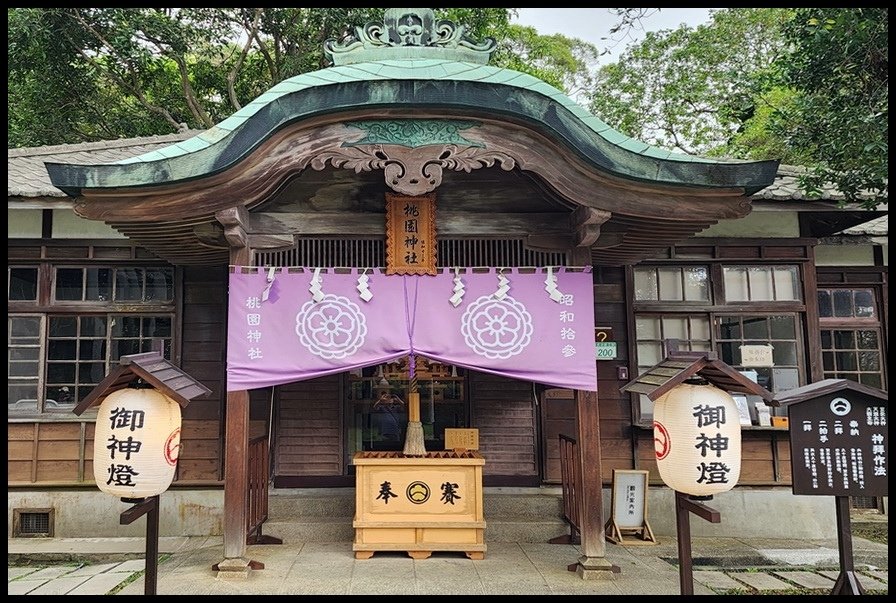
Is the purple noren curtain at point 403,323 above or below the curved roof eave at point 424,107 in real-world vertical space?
below

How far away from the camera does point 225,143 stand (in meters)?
5.71

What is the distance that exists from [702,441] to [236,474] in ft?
14.7

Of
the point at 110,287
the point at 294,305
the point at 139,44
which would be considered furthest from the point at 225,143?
the point at 139,44

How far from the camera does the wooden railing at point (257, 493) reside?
6.89 m

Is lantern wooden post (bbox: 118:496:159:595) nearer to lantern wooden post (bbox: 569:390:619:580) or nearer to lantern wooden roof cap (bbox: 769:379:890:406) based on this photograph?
lantern wooden post (bbox: 569:390:619:580)

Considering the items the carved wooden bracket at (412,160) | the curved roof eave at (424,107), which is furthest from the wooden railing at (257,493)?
the carved wooden bracket at (412,160)

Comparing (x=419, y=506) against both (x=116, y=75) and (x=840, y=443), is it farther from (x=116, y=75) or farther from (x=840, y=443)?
(x=116, y=75)

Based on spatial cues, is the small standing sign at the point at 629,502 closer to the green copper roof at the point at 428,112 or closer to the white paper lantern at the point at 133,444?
the green copper roof at the point at 428,112

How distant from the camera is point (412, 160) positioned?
5836 millimetres

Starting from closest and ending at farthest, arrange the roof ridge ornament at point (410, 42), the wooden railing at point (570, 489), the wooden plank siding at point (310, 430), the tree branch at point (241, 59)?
the roof ridge ornament at point (410, 42) < the wooden railing at point (570, 489) < the wooden plank siding at point (310, 430) < the tree branch at point (241, 59)

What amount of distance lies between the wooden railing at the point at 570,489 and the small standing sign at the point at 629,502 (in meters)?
0.71

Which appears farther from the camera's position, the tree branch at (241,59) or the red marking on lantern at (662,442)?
the tree branch at (241,59)

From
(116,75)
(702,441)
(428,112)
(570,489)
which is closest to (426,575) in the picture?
(570,489)

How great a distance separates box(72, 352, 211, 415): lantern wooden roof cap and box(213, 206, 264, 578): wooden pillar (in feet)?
2.84
